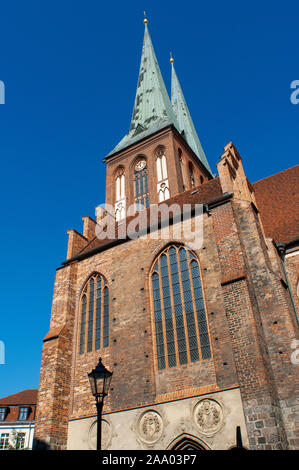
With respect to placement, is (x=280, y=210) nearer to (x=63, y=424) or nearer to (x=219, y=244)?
(x=219, y=244)

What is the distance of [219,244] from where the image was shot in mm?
12867

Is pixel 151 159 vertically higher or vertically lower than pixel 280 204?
higher

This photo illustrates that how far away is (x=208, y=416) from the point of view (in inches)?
423

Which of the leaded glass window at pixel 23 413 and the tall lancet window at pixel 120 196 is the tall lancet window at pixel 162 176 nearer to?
the tall lancet window at pixel 120 196

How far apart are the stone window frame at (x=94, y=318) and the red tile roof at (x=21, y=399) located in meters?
22.1

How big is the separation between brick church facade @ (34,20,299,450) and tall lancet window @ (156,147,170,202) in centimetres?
905

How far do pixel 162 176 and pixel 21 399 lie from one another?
22.3 metres

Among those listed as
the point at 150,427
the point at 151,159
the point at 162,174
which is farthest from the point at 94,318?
the point at 151,159

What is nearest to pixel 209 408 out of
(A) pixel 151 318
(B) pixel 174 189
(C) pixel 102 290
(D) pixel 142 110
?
(A) pixel 151 318

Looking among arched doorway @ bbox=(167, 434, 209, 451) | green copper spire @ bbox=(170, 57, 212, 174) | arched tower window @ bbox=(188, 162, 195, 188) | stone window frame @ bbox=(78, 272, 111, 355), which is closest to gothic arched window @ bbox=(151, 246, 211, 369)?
arched doorway @ bbox=(167, 434, 209, 451)

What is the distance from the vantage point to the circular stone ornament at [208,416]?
10.6 m

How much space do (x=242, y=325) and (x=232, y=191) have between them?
5.11 metres

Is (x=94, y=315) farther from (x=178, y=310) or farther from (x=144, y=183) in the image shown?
(x=144, y=183)

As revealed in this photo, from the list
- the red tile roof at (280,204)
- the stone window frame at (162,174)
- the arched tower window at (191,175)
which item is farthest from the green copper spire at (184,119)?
the red tile roof at (280,204)
